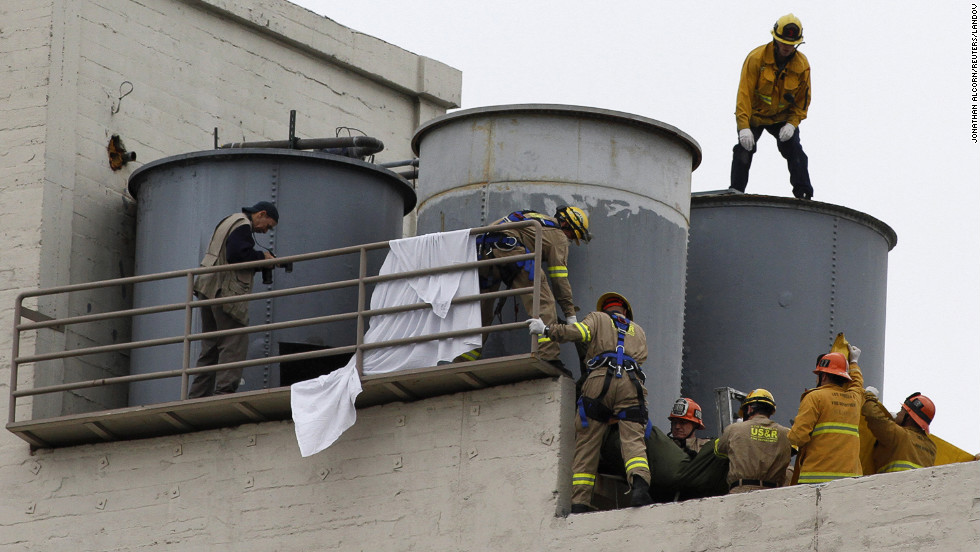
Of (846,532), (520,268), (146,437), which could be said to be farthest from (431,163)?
(846,532)

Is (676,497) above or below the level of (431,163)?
below

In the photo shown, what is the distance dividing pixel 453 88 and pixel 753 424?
9.99 metres

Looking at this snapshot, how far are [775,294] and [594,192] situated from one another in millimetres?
3170

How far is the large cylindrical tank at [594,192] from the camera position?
1808cm

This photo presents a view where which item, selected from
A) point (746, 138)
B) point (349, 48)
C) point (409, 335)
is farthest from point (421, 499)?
point (349, 48)

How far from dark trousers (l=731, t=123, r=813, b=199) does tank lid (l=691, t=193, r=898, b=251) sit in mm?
438

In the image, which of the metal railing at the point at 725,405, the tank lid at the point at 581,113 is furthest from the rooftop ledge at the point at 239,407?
the tank lid at the point at 581,113

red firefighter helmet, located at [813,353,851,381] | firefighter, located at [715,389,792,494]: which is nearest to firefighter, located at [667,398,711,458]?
firefighter, located at [715,389,792,494]

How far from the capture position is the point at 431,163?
62.1 ft

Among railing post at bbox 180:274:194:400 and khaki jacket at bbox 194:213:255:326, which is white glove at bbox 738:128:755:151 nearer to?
khaki jacket at bbox 194:213:255:326

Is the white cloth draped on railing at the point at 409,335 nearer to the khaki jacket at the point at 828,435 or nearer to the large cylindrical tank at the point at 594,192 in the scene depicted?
the large cylindrical tank at the point at 594,192

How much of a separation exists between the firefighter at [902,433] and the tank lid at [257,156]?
5.51m

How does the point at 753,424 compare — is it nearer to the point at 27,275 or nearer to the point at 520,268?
the point at 520,268

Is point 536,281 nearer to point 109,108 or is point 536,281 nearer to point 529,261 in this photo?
point 529,261
